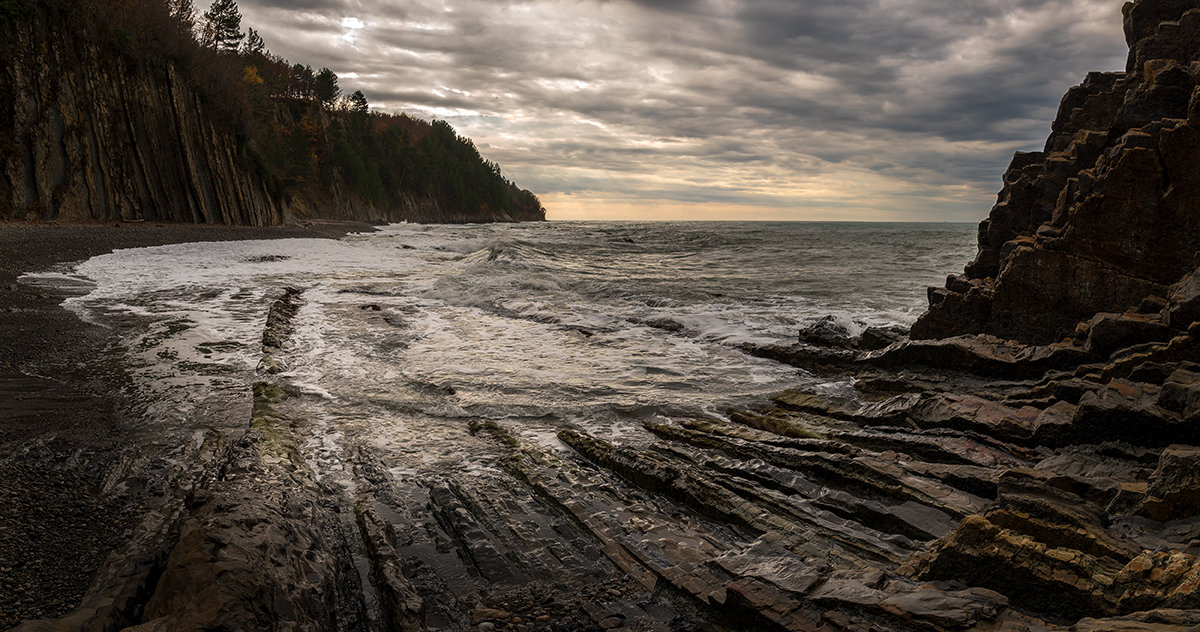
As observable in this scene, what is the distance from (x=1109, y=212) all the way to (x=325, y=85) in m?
93.6

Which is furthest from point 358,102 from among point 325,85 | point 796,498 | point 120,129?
point 796,498

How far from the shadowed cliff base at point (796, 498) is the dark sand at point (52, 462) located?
196 mm

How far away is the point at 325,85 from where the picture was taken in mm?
84250

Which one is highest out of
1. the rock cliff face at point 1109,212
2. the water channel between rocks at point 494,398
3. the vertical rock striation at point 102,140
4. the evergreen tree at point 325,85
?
the evergreen tree at point 325,85

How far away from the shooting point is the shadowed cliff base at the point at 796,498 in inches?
140

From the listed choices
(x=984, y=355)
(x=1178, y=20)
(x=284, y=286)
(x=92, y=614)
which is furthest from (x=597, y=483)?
Answer: (x=284, y=286)

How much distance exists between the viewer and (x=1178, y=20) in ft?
33.5

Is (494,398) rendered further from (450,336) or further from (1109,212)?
(1109,212)

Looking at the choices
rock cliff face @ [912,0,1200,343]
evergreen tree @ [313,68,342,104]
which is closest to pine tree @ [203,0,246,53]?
evergreen tree @ [313,68,342,104]

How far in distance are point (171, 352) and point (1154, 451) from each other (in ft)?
40.7

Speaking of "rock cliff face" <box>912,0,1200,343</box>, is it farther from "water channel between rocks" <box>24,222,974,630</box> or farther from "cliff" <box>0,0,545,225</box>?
"cliff" <box>0,0,545,225</box>

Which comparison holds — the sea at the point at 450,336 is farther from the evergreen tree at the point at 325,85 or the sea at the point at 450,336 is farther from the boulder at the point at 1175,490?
the evergreen tree at the point at 325,85

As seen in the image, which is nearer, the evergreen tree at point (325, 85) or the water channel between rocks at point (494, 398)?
the water channel between rocks at point (494, 398)

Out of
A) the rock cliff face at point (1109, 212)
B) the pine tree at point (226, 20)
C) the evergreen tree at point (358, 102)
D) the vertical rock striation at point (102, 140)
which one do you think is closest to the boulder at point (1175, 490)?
the rock cliff face at point (1109, 212)
